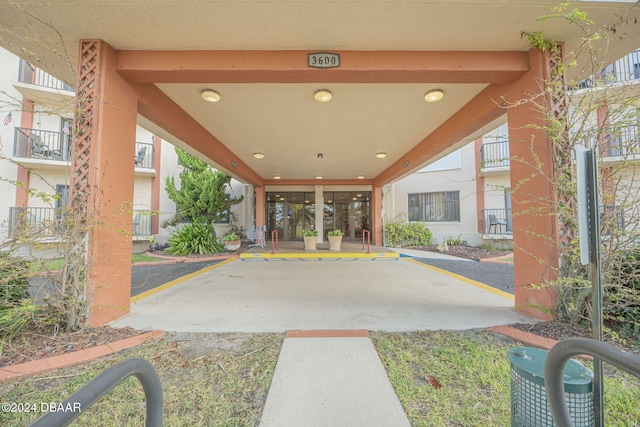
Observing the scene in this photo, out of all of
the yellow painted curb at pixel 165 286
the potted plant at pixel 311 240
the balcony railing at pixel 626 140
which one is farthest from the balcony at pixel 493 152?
the yellow painted curb at pixel 165 286

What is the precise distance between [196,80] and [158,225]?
960 cm

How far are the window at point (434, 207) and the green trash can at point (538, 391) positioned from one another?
36.6 ft

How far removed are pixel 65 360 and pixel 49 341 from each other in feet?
1.67

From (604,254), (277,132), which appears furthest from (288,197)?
(604,254)

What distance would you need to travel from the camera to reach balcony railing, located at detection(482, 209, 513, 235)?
10039 mm

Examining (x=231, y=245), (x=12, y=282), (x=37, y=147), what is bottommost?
(x=231, y=245)

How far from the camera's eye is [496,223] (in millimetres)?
10094

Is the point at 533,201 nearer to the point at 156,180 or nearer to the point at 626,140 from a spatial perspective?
the point at 626,140

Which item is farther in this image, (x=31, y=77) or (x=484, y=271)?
(x=31, y=77)

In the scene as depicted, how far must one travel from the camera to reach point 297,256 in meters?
8.09

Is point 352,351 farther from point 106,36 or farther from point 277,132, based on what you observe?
point 277,132

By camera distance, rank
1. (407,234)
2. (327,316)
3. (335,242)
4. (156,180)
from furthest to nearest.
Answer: (156,180)
(407,234)
(335,242)
(327,316)

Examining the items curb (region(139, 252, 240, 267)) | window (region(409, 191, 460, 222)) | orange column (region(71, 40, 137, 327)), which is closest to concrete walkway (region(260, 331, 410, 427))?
orange column (region(71, 40, 137, 327))

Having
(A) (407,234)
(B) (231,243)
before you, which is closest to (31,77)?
(B) (231,243)
